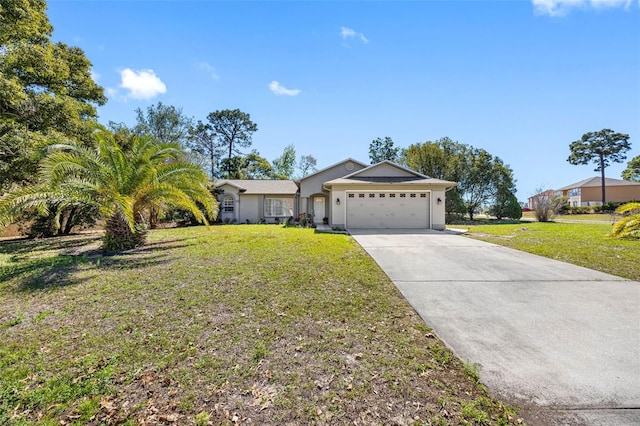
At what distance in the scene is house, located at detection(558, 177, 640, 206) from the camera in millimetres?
46844

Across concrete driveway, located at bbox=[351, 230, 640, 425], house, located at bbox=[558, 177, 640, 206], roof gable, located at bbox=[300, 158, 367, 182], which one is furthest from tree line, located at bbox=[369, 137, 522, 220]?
house, located at bbox=[558, 177, 640, 206]

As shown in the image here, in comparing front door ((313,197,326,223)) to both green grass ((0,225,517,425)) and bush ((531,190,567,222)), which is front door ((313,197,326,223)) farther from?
bush ((531,190,567,222))

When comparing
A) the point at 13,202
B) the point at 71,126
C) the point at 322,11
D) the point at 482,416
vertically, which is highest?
the point at 322,11

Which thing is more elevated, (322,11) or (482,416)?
(322,11)

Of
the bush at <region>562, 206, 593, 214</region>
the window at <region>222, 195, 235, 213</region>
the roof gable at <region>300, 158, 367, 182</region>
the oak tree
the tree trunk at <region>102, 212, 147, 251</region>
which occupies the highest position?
the oak tree

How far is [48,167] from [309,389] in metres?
9.33

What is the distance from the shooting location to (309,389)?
2.73m

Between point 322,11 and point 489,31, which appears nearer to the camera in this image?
point 489,31

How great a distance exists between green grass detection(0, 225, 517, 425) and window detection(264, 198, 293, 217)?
18.2 m

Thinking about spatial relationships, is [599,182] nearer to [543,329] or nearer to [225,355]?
[543,329]

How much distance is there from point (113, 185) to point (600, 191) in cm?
6735

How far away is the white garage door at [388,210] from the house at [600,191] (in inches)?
1706

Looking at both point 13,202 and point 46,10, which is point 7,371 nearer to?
point 13,202

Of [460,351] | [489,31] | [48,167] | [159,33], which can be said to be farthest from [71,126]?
[489,31]
